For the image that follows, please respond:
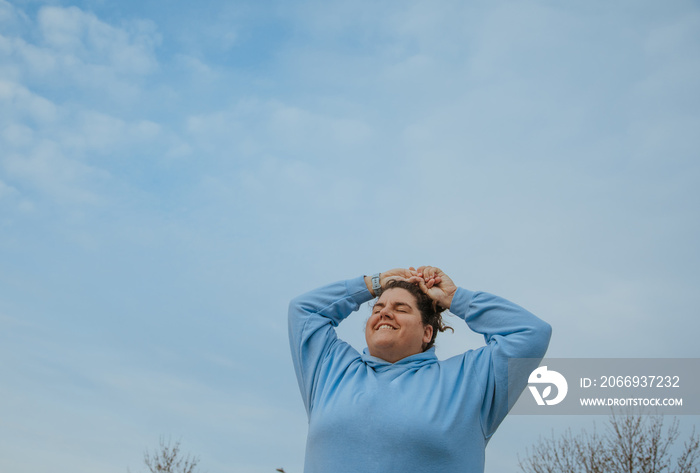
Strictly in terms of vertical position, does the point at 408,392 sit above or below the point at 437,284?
below

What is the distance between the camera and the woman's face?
3.57 meters

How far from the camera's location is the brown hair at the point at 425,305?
3789mm

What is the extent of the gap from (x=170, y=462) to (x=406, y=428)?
14005 mm

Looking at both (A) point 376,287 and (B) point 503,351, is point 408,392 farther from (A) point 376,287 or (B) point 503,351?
(A) point 376,287

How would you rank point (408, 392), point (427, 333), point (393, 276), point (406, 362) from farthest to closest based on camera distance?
1. point (393, 276)
2. point (427, 333)
3. point (406, 362)
4. point (408, 392)

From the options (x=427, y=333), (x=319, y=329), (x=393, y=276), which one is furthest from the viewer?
(x=393, y=276)

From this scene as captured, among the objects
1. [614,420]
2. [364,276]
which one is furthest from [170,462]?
[364,276]

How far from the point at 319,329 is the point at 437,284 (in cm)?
77

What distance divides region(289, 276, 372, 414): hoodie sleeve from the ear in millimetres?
411

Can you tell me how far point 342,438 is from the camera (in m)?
3.16

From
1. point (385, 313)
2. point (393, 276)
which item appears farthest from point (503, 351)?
point (393, 276)

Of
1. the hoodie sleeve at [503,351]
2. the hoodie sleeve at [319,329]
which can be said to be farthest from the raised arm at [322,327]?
the hoodie sleeve at [503,351]

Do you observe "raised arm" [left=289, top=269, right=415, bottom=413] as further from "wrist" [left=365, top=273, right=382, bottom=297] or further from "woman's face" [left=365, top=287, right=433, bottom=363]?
"woman's face" [left=365, top=287, right=433, bottom=363]

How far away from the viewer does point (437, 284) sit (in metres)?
3.97
